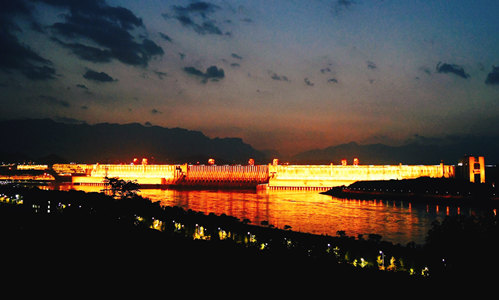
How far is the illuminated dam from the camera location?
71562mm

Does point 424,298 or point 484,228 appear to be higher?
point 484,228

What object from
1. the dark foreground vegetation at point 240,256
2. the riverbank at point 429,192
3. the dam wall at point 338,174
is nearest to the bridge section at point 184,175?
the dam wall at point 338,174

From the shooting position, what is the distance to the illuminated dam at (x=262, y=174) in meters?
71.6

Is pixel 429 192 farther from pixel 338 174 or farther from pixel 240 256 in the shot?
pixel 240 256

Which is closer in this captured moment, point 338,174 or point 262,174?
point 338,174

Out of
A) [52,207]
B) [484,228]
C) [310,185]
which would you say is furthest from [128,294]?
[310,185]

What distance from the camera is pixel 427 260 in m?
9.58

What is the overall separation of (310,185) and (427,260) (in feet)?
206

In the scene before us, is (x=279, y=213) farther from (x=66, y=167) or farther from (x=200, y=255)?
(x=66, y=167)

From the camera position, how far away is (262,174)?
81562 millimetres

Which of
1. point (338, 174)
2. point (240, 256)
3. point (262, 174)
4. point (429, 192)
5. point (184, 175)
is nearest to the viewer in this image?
point (240, 256)

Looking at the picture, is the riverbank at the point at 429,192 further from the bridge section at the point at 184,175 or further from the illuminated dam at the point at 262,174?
the bridge section at the point at 184,175

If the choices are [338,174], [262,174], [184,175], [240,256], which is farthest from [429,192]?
[184,175]

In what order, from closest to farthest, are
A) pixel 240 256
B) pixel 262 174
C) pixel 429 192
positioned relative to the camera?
pixel 240 256 → pixel 429 192 → pixel 262 174
